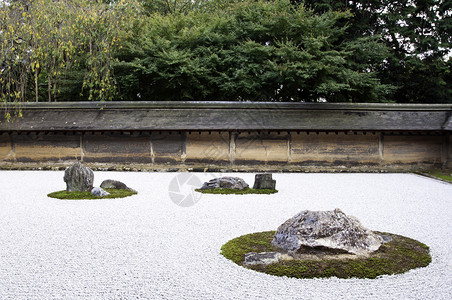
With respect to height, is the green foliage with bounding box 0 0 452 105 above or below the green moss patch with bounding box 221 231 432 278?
above

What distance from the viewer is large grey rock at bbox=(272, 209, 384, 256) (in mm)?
4426

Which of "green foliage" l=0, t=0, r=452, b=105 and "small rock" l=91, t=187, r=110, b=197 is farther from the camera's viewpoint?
"green foliage" l=0, t=0, r=452, b=105

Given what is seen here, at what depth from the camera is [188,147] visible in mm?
15289

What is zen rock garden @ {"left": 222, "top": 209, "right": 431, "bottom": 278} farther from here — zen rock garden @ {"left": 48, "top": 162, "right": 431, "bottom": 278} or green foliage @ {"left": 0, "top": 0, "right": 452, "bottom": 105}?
green foliage @ {"left": 0, "top": 0, "right": 452, "bottom": 105}

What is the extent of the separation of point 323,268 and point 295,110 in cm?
1267

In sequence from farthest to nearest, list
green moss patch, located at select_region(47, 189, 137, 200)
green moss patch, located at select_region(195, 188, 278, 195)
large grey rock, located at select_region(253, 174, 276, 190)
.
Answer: large grey rock, located at select_region(253, 174, 276, 190)
green moss patch, located at select_region(195, 188, 278, 195)
green moss patch, located at select_region(47, 189, 137, 200)

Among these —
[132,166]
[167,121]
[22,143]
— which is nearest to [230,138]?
[167,121]

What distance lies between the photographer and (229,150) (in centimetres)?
1525

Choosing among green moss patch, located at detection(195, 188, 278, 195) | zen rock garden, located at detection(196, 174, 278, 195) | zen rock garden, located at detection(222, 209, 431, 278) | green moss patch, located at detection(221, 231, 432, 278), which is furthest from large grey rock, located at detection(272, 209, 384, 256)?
zen rock garden, located at detection(196, 174, 278, 195)

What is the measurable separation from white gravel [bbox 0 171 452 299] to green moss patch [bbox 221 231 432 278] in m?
0.12

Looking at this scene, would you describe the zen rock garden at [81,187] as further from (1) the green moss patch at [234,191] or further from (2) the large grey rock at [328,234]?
(2) the large grey rock at [328,234]

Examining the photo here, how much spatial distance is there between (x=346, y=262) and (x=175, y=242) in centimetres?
213

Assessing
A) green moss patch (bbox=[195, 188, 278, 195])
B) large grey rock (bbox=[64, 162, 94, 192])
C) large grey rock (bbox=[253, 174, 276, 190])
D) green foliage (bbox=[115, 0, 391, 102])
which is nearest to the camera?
large grey rock (bbox=[64, 162, 94, 192])

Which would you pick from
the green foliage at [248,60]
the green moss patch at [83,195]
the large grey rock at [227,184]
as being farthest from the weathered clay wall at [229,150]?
the green moss patch at [83,195]
